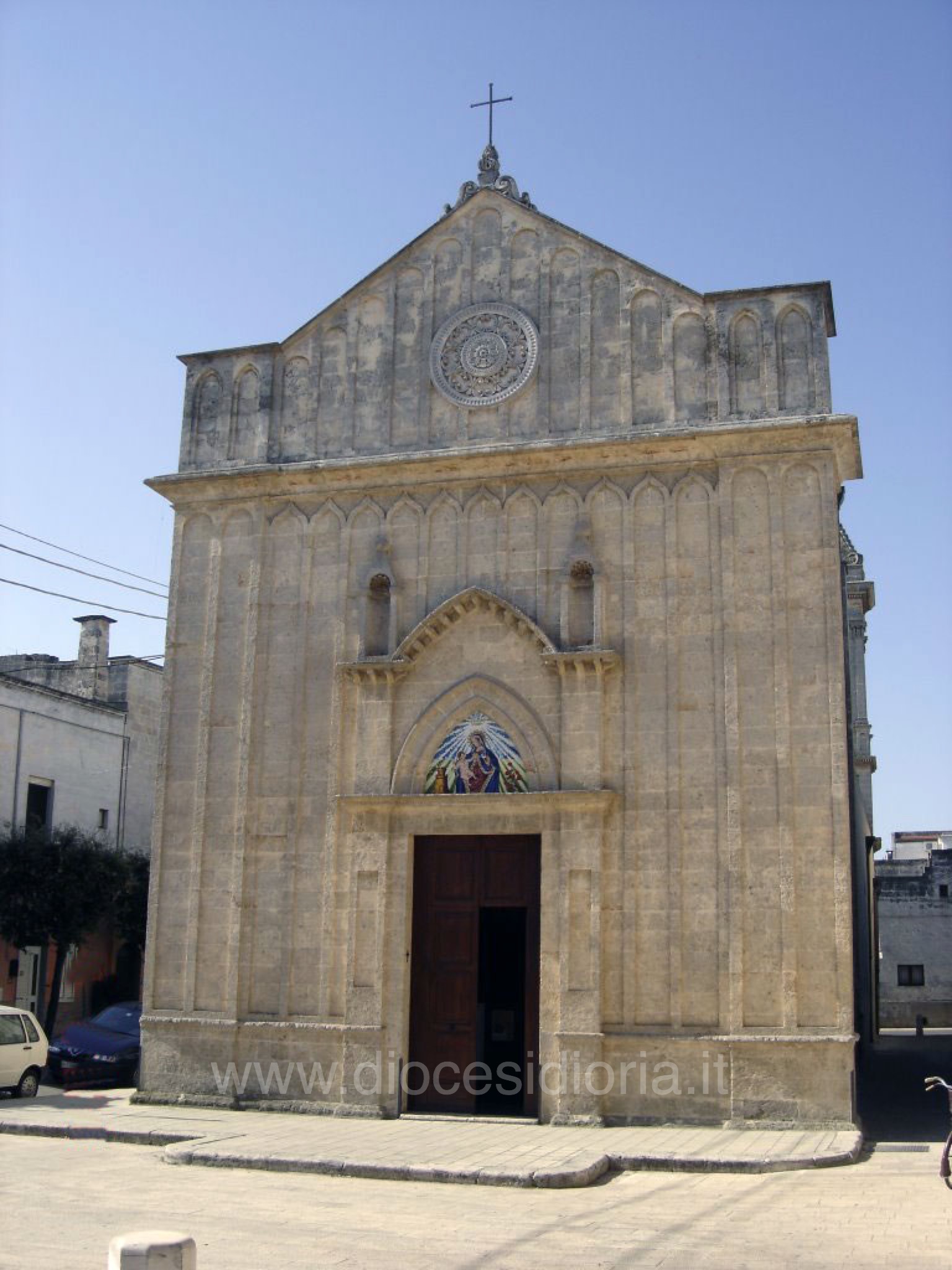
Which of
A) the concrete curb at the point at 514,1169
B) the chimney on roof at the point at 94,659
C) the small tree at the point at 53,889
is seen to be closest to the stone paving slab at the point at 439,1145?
the concrete curb at the point at 514,1169

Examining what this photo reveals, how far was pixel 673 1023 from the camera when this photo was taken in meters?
16.3

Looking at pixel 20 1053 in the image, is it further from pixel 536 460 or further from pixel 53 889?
pixel 536 460

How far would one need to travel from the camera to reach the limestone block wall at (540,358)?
17.9 meters

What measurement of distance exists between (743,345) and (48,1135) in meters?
13.3

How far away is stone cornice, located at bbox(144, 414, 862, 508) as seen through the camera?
56.9ft

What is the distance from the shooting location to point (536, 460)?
18.3 m

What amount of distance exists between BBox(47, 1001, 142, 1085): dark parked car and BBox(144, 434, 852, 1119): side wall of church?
4.82m

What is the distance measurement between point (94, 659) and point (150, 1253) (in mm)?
28783

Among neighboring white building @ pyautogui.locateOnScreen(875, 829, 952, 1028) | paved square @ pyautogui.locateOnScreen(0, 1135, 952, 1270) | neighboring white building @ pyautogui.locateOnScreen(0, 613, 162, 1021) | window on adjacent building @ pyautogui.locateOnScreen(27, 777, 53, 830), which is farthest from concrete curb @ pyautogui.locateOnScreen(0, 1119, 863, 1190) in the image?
neighboring white building @ pyautogui.locateOnScreen(875, 829, 952, 1028)

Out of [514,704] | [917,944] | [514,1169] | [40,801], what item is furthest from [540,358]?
[917,944]

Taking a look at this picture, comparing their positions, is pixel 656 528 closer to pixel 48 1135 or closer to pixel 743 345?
pixel 743 345

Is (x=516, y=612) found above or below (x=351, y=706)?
above

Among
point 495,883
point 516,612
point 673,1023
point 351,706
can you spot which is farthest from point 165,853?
point 673,1023

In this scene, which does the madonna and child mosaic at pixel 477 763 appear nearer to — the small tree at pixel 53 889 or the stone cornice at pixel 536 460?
the stone cornice at pixel 536 460
